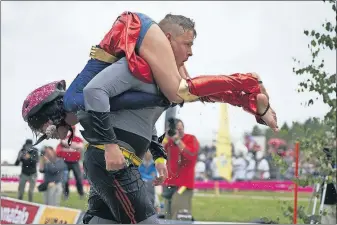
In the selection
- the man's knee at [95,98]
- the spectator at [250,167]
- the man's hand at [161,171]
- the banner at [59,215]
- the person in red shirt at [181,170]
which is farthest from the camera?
the spectator at [250,167]

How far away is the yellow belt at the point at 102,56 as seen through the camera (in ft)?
12.6

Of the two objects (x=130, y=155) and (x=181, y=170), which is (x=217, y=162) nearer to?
(x=181, y=170)

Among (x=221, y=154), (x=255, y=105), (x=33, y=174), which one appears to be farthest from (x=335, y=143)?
(x=221, y=154)

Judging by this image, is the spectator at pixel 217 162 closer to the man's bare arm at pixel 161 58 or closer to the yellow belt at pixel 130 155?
the yellow belt at pixel 130 155

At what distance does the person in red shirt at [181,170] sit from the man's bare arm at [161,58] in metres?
6.59

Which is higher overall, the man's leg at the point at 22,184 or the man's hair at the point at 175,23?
the man's hair at the point at 175,23

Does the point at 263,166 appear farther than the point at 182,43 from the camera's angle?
Yes

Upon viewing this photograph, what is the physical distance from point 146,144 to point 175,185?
6.79 m

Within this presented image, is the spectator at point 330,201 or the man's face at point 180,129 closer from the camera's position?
the spectator at point 330,201

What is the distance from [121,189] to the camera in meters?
3.82

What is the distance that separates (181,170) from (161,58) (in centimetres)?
717

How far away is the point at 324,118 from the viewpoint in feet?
28.0

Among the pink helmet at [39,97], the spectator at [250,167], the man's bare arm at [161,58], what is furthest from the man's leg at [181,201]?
the spectator at [250,167]

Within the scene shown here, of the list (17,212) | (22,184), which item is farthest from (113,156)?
(22,184)
